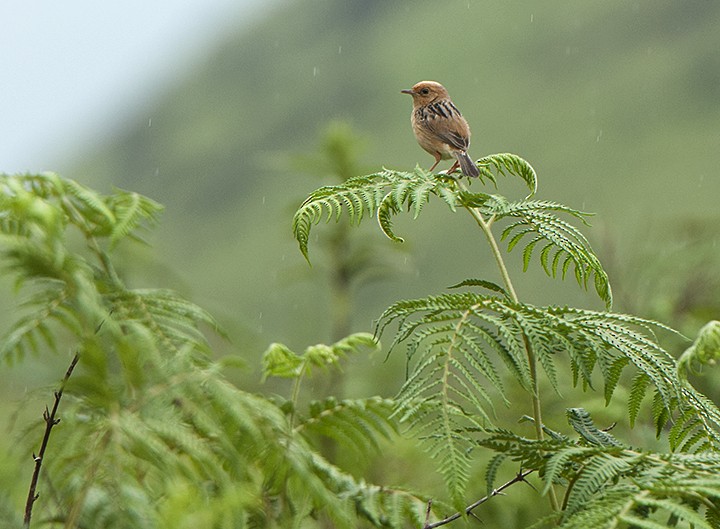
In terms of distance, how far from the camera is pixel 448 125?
4102 millimetres

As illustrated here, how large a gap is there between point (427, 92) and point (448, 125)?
0.40 m

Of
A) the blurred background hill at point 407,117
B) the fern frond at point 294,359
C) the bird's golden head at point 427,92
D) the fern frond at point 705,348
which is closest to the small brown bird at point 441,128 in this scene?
the bird's golden head at point 427,92

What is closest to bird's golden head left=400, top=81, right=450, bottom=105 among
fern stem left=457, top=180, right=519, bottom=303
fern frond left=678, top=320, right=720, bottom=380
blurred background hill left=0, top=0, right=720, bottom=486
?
fern stem left=457, top=180, right=519, bottom=303

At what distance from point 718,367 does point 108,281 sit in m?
3.31

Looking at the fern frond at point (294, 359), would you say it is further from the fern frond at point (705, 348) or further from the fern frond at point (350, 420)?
the fern frond at point (705, 348)

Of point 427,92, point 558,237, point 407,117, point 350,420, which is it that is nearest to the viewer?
point 558,237

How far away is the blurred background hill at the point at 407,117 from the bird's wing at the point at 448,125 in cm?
5374

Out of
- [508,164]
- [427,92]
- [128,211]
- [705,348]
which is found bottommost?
[705,348]

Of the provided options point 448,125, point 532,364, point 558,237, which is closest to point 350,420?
point 532,364

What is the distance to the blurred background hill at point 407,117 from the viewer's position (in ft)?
250

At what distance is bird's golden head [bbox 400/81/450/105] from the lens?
4.36m

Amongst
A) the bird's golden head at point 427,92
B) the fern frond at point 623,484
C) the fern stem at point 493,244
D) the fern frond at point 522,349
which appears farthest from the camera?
the bird's golden head at point 427,92

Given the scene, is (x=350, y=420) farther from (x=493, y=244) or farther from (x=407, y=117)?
(x=407, y=117)

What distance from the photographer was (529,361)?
6.63 feet
